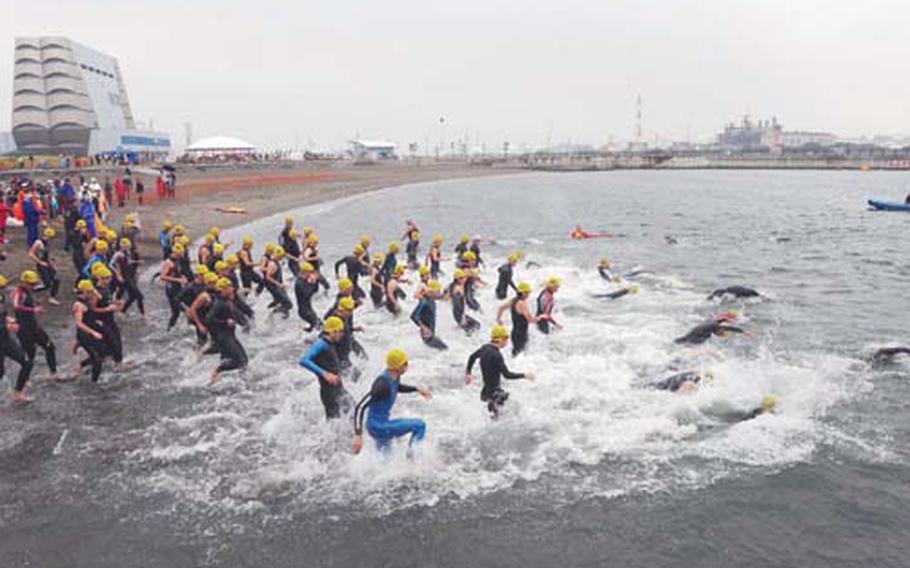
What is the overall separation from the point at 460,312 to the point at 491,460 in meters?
6.99

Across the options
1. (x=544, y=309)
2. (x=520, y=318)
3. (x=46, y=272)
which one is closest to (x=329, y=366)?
(x=520, y=318)

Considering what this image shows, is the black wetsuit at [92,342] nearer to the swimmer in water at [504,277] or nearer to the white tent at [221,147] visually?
the swimmer in water at [504,277]

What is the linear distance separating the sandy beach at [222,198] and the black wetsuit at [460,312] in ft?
33.7

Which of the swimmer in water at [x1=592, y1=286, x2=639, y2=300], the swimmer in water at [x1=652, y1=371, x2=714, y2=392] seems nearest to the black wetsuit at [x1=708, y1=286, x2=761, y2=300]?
the swimmer in water at [x1=592, y1=286, x2=639, y2=300]

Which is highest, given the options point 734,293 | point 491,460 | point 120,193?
point 120,193

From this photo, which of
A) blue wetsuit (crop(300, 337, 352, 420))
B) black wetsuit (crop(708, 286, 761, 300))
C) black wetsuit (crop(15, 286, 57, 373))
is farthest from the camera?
black wetsuit (crop(708, 286, 761, 300))

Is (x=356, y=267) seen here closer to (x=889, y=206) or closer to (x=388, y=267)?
(x=388, y=267)

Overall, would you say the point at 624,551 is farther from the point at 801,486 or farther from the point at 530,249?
the point at 530,249

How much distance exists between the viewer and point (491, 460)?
10172 mm

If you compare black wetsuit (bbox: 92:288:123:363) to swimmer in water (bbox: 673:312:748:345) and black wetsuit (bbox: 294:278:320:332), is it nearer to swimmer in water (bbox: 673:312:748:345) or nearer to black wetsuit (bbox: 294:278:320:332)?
black wetsuit (bbox: 294:278:320:332)

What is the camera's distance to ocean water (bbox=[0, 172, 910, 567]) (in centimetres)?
802

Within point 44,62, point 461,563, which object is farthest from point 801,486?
point 44,62

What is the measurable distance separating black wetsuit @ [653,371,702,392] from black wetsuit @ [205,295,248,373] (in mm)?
8146

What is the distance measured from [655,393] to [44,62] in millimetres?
105628
